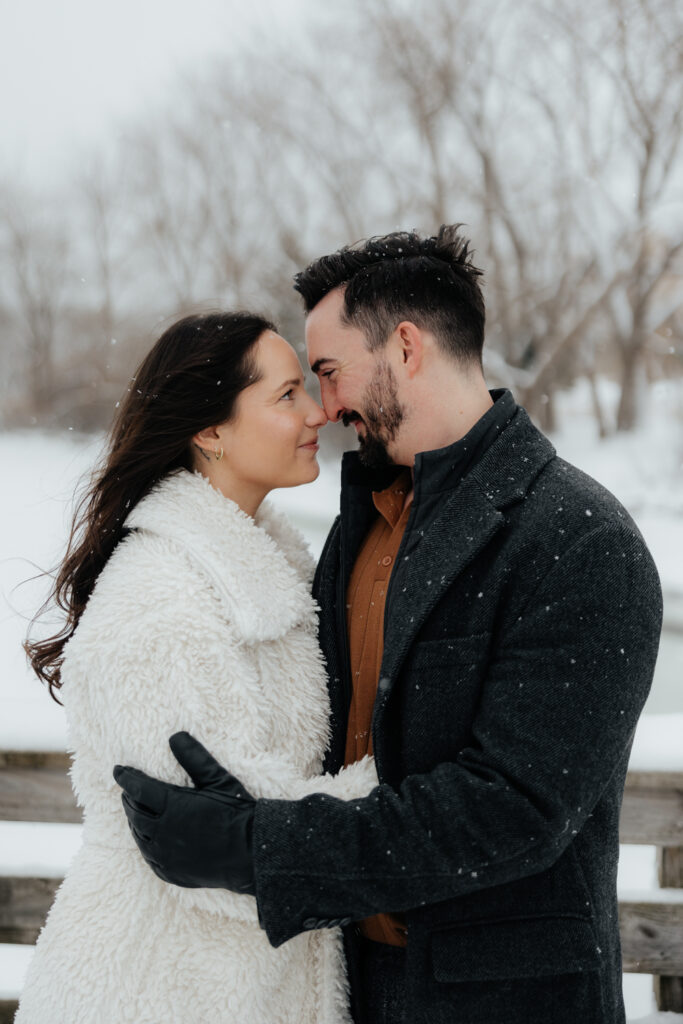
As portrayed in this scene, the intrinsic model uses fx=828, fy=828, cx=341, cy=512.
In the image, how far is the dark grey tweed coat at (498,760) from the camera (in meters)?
1.25

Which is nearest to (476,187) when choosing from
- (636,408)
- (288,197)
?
(288,197)

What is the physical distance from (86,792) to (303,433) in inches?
33.3

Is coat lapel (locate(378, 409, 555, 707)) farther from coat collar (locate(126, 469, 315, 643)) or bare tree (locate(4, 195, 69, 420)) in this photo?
bare tree (locate(4, 195, 69, 420))

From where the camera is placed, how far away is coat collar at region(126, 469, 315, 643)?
5.06 feet

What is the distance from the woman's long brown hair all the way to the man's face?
0.49ft

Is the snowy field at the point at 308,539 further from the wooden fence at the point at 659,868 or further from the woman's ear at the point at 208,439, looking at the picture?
the woman's ear at the point at 208,439

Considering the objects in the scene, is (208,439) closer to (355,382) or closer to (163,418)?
(163,418)

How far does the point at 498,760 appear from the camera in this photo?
1260 mm

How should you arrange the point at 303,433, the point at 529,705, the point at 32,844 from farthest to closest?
the point at 32,844 → the point at 303,433 → the point at 529,705

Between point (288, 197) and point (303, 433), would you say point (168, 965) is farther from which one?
point (288, 197)

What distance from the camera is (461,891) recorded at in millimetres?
1275

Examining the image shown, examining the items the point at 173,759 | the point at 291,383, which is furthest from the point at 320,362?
the point at 173,759

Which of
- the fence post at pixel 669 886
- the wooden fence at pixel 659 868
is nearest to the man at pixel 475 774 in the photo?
the wooden fence at pixel 659 868

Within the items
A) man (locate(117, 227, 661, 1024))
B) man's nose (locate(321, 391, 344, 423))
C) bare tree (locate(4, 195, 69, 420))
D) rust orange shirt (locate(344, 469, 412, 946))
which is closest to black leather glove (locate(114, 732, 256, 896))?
man (locate(117, 227, 661, 1024))
